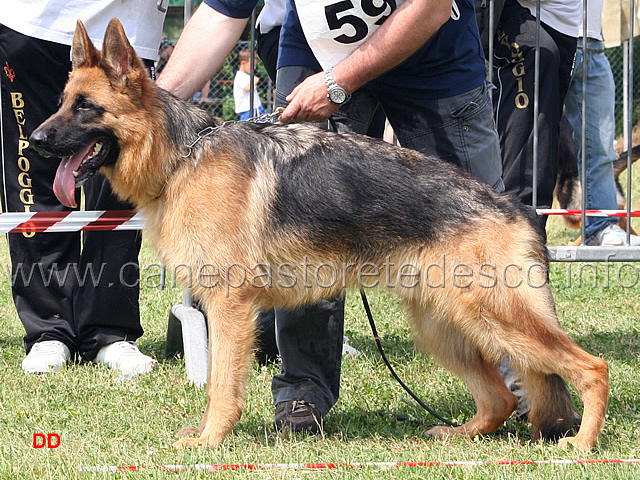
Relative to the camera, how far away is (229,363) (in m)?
3.29

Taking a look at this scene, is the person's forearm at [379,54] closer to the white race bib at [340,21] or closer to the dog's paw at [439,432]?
the white race bib at [340,21]

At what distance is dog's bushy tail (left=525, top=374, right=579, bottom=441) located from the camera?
3410 mm

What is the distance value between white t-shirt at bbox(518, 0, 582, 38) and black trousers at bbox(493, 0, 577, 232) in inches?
1.4

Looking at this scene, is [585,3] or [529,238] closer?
[529,238]

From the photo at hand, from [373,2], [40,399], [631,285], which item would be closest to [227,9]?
[373,2]

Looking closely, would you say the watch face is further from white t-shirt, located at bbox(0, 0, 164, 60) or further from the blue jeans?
the blue jeans

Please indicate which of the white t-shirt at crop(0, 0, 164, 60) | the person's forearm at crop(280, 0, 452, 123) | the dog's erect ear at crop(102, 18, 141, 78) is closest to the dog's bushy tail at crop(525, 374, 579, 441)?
the person's forearm at crop(280, 0, 452, 123)

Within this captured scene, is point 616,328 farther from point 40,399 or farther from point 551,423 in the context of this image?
point 40,399

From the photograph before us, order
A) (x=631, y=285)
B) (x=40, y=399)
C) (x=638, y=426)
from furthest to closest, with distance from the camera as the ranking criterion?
(x=631, y=285)
(x=40, y=399)
(x=638, y=426)

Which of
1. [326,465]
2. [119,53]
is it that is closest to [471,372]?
[326,465]

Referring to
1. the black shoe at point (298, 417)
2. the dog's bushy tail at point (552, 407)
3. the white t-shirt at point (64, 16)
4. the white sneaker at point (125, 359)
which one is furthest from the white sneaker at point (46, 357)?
the dog's bushy tail at point (552, 407)

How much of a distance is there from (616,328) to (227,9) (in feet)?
12.1

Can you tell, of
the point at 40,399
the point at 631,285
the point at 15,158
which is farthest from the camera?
the point at 631,285

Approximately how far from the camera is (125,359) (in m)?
4.61
